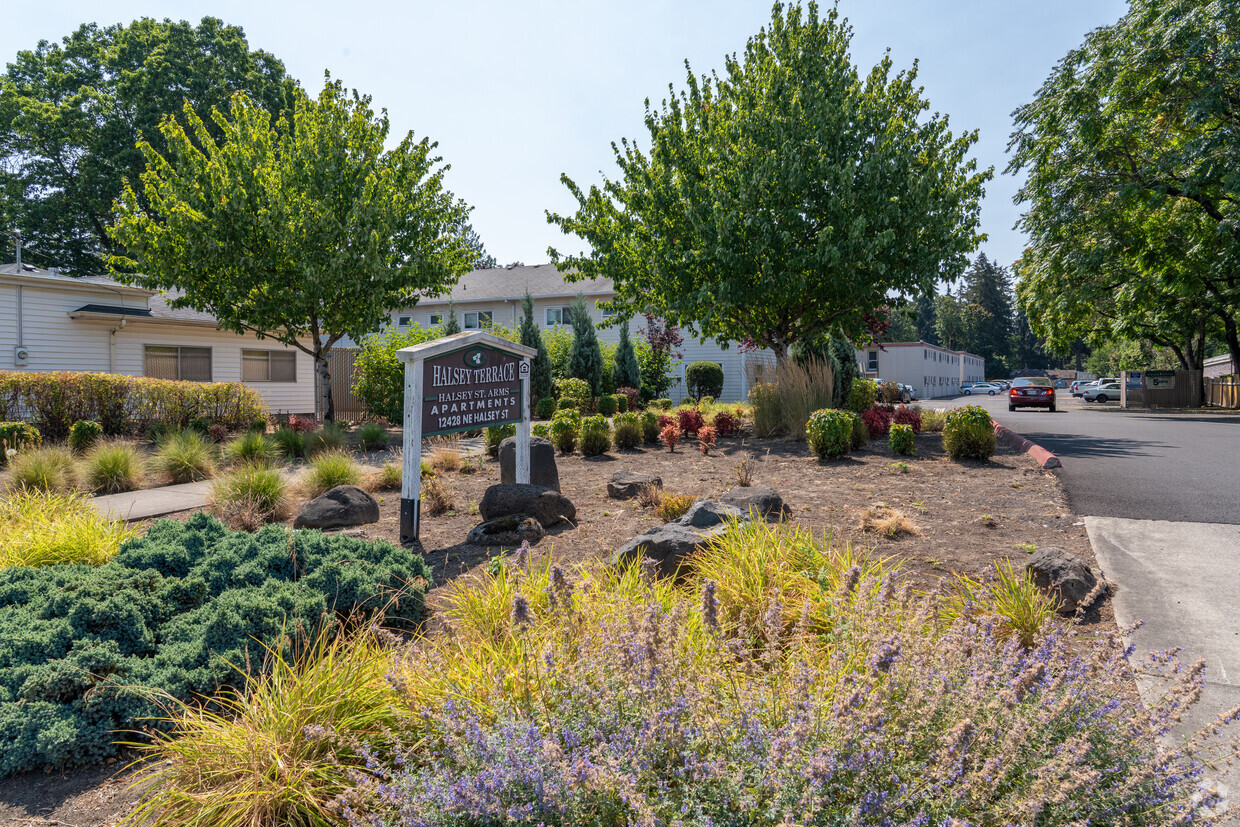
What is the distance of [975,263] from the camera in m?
87.1

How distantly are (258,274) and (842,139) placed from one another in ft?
42.6

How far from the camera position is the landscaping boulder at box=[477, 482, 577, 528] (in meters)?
5.91

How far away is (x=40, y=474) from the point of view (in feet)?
24.3

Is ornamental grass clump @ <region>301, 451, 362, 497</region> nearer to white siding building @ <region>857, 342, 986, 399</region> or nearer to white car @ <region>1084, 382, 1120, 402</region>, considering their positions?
white siding building @ <region>857, 342, 986, 399</region>

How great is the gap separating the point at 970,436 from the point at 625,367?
56.6 feet

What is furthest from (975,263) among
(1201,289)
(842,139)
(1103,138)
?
(842,139)

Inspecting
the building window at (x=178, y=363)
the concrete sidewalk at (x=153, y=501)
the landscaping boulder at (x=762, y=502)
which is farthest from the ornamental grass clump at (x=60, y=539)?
the building window at (x=178, y=363)

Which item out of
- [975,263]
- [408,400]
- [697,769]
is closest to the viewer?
[697,769]

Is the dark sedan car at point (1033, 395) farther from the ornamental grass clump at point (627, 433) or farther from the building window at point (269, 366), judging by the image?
the building window at point (269, 366)

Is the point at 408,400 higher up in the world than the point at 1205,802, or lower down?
higher up

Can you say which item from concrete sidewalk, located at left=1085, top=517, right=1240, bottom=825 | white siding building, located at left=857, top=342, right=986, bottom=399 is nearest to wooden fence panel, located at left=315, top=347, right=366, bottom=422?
concrete sidewalk, located at left=1085, top=517, right=1240, bottom=825

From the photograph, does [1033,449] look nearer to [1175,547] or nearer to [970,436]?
[970,436]

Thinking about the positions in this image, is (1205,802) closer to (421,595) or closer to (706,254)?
(421,595)

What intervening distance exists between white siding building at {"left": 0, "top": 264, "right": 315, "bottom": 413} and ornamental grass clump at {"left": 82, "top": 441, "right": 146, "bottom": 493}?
10932mm
